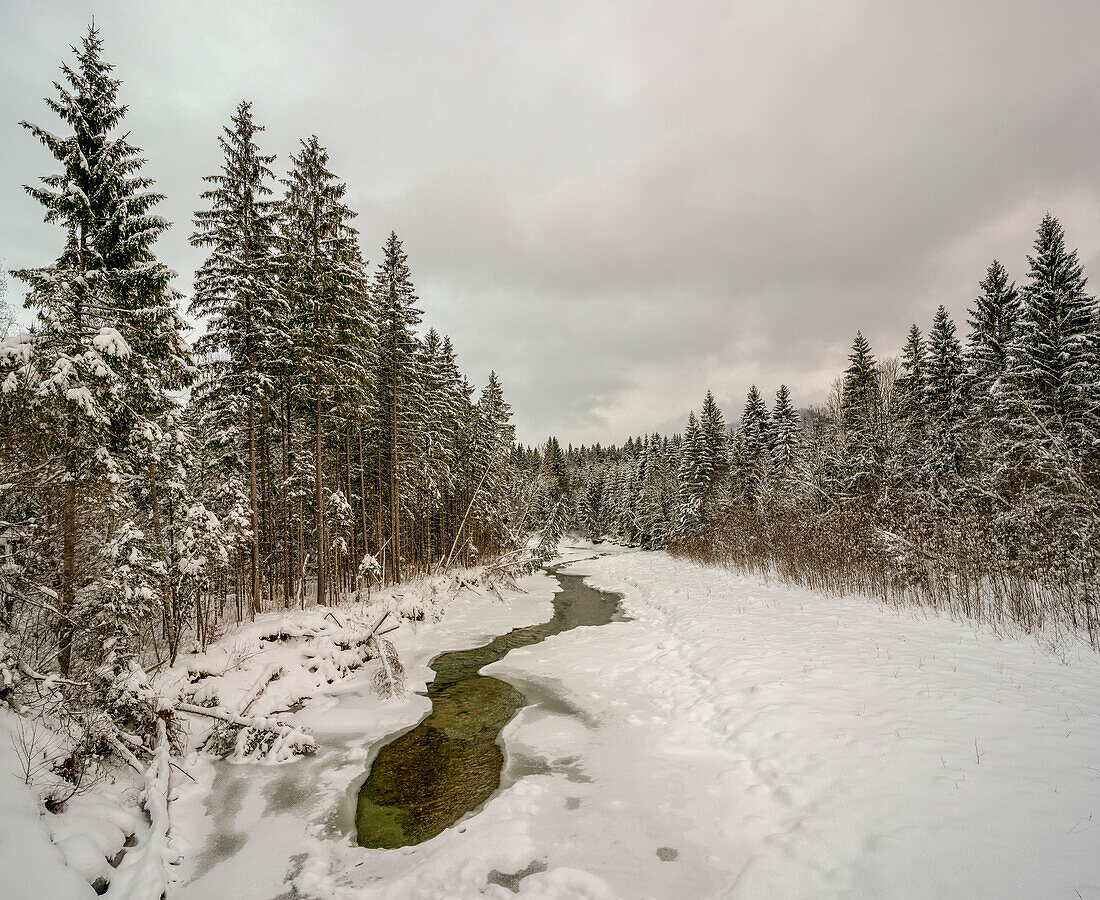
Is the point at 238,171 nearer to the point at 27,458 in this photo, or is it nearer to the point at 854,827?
the point at 27,458

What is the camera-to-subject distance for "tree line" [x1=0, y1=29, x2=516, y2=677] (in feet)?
25.5

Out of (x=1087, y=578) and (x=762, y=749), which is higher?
(x=1087, y=578)

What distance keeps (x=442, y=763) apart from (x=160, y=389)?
10.2 m

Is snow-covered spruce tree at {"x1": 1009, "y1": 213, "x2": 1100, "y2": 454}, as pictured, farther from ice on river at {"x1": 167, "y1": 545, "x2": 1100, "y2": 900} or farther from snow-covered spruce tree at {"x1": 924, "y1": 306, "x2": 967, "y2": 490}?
ice on river at {"x1": 167, "y1": 545, "x2": 1100, "y2": 900}

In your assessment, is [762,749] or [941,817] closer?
[941,817]

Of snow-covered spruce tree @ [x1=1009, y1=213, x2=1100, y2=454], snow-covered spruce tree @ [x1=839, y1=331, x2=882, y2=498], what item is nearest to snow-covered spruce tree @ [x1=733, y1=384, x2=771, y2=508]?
snow-covered spruce tree @ [x1=839, y1=331, x2=882, y2=498]

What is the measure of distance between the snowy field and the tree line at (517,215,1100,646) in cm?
187

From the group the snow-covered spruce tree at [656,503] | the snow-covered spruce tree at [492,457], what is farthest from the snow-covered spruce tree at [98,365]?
the snow-covered spruce tree at [656,503]

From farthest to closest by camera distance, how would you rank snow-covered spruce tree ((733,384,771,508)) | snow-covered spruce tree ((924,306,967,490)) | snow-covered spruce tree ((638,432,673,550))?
snow-covered spruce tree ((638,432,673,550)), snow-covered spruce tree ((733,384,771,508)), snow-covered spruce tree ((924,306,967,490))

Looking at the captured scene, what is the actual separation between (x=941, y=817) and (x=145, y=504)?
15606 millimetres

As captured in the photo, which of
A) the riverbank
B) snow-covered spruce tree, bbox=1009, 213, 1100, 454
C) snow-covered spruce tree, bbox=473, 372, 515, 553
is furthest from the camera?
snow-covered spruce tree, bbox=473, 372, 515, 553

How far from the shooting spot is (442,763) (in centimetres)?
706

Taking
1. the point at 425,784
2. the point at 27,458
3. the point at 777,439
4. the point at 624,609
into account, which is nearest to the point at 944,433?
the point at 777,439

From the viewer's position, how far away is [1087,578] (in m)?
7.78
